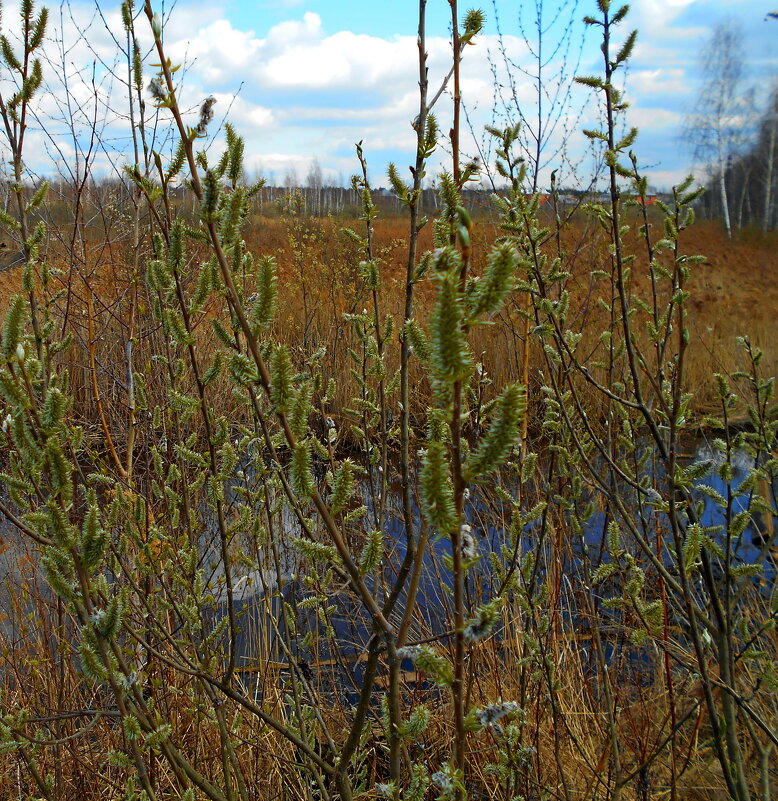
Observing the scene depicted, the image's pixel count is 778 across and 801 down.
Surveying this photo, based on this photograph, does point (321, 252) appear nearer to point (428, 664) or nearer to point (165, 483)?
point (165, 483)

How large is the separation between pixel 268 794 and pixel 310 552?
64.8 inches

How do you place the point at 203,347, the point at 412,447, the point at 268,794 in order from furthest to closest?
the point at 203,347 < the point at 412,447 < the point at 268,794

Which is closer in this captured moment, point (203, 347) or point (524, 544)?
point (524, 544)

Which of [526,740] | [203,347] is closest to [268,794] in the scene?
[526,740]

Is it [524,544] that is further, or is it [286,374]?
[524,544]

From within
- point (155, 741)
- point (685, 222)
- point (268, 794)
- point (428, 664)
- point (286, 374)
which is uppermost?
point (685, 222)

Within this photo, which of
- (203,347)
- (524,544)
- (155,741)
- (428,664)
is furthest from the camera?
(203,347)

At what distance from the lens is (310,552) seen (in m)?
0.97

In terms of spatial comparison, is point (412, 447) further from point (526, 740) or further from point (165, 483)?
point (165, 483)

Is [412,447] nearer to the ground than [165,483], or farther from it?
nearer to the ground

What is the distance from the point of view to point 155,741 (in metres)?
1.20

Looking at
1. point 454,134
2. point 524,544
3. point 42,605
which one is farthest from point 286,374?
point 524,544

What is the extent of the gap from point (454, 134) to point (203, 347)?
16.9 feet

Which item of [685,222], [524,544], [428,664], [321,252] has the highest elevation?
[321,252]
